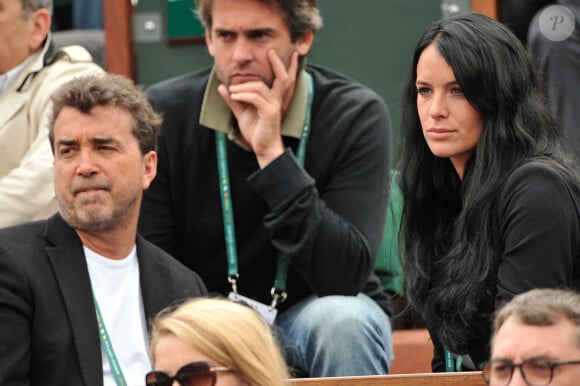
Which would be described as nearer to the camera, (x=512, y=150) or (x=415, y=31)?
(x=512, y=150)

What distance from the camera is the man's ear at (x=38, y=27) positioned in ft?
16.1

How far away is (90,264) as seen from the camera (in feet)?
12.7

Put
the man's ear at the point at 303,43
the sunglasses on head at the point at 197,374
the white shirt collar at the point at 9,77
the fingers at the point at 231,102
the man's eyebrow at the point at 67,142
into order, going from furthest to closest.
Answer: the white shirt collar at the point at 9,77 < the man's ear at the point at 303,43 < the fingers at the point at 231,102 < the man's eyebrow at the point at 67,142 < the sunglasses on head at the point at 197,374

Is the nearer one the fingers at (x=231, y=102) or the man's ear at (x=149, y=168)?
the man's ear at (x=149, y=168)

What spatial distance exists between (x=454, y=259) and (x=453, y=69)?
1.69 feet

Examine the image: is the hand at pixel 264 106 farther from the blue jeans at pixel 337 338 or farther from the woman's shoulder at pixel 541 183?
the woman's shoulder at pixel 541 183

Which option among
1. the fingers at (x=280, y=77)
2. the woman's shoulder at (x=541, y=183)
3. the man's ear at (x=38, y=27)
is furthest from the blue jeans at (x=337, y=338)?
the man's ear at (x=38, y=27)

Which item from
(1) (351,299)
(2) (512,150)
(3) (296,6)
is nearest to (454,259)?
(2) (512,150)

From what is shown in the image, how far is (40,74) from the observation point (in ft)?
15.9

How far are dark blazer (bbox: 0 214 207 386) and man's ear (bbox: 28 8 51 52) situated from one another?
1311 millimetres

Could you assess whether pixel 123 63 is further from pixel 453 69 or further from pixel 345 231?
pixel 453 69

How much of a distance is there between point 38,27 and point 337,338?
178cm

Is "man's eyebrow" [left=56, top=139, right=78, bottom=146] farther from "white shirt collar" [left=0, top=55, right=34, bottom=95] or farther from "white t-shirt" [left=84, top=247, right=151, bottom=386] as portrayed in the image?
"white shirt collar" [left=0, top=55, right=34, bottom=95]

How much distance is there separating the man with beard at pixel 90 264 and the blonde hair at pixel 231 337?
955mm
